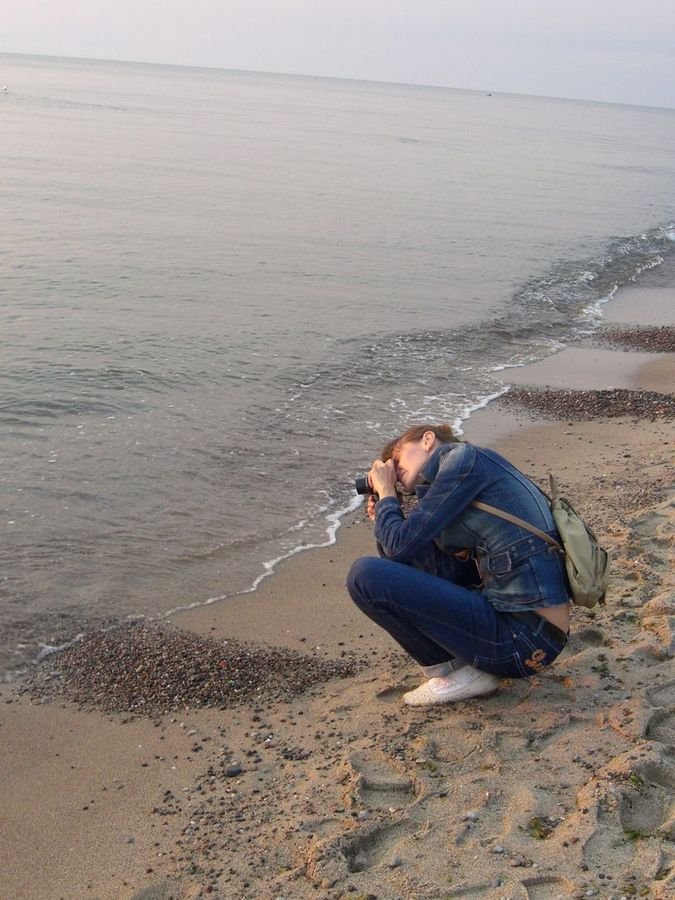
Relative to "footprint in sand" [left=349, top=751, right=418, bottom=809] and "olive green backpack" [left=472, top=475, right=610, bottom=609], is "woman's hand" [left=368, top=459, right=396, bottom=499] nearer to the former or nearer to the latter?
"olive green backpack" [left=472, top=475, right=610, bottom=609]

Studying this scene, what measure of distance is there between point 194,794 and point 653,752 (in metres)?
1.87

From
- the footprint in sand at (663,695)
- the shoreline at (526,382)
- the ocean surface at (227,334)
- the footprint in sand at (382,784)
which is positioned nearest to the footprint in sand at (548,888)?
the footprint in sand at (382,784)

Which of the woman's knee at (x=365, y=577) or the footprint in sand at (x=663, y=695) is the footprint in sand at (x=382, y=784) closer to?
the woman's knee at (x=365, y=577)

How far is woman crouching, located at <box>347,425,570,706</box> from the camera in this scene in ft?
12.6

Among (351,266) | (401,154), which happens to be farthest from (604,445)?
(401,154)

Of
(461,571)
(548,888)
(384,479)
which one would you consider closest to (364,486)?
(384,479)

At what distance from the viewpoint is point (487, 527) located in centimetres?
385

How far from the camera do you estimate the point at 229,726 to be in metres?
4.38

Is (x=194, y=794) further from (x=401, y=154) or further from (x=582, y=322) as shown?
(x=401, y=154)

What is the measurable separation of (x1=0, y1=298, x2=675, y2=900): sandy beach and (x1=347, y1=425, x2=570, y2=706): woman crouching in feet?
0.92

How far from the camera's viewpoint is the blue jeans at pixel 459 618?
3973 millimetres

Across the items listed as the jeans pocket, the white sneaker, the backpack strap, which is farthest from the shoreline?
the backpack strap

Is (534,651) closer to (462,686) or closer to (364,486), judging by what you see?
(462,686)

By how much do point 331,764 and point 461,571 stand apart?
3.37ft
